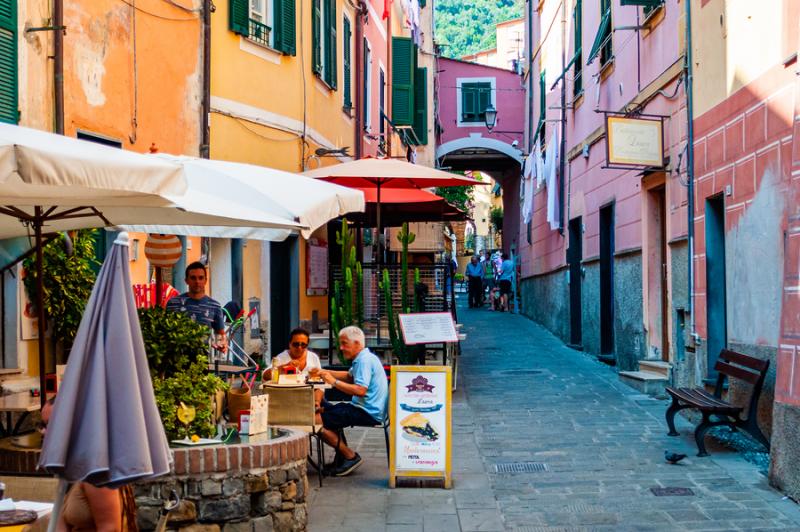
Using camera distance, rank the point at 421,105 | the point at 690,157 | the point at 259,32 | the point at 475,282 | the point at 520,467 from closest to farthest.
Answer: the point at 520,467 < the point at 690,157 < the point at 259,32 < the point at 421,105 < the point at 475,282

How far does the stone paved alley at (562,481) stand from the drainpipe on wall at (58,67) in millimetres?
3761

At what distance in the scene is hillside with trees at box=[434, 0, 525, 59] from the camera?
94.5 m

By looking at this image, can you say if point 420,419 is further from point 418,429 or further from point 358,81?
point 358,81

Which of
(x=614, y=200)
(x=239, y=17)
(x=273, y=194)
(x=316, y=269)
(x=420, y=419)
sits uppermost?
(x=239, y=17)

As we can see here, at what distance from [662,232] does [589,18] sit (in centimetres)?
549

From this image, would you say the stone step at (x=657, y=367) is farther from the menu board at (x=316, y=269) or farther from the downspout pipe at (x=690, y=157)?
the menu board at (x=316, y=269)

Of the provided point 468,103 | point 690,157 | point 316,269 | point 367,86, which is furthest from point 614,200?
point 468,103

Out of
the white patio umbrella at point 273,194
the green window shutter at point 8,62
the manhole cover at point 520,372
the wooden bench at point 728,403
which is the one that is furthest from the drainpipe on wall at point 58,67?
the manhole cover at point 520,372

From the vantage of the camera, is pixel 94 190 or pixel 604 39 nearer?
pixel 94 190

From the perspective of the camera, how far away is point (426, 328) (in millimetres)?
11109

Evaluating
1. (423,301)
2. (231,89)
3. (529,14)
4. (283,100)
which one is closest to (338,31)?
(283,100)

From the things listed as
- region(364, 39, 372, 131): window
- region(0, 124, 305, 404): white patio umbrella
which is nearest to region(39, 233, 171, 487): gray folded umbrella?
region(0, 124, 305, 404): white patio umbrella

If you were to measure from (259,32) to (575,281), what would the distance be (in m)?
8.83

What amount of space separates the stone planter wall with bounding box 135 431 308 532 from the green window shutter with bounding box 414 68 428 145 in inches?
879
